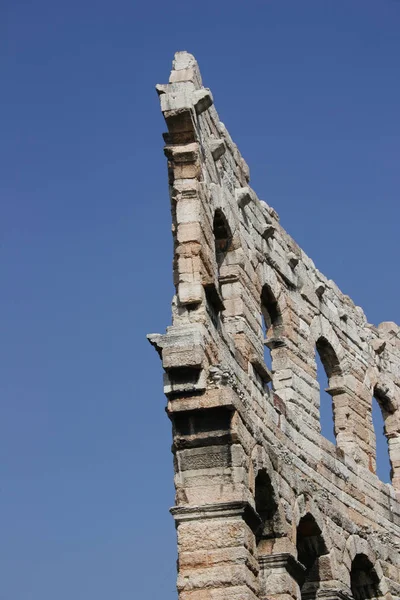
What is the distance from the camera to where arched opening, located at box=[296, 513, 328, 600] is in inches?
560

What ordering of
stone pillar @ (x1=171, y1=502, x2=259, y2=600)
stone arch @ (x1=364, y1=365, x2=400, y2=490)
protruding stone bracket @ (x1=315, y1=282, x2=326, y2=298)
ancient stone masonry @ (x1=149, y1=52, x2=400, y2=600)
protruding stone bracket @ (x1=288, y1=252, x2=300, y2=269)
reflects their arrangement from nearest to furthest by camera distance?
stone pillar @ (x1=171, y1=502, x2=259, y2=600) < ancient stone masonry @ (x1=149, y1=52, x2=400, y2=600) < protruding stone bracket @ (x1=288, y1=252, x2=300, y2=269) < protruding stone bracket @ (x1=315, y1=282, x2=326, y2=298) < stone arch @ (x1=364, y1=365, x2=400, y2=490)

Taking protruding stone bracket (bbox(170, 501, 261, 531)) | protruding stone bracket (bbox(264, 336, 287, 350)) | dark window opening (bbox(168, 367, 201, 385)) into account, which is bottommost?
protruding stone bracket (bbox(170, 501, 261, 531))

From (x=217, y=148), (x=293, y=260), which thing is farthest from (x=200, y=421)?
(x=293, y=260)

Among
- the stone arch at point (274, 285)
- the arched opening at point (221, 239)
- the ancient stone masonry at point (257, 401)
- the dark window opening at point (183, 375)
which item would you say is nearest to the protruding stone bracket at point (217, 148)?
the ancient stone masonry at point (257, 401)

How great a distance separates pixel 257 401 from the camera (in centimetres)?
1309

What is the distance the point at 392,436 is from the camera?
18.7 meters

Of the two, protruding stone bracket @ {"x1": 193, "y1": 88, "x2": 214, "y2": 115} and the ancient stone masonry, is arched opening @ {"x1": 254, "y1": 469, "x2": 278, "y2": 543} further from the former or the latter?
protruding stone bracket @ {"x1": 193, "y1": 88, "x2": 214, "y2": 115}

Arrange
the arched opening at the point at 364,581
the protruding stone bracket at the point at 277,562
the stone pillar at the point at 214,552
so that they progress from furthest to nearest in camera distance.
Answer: the arched opening at the point at 364,581 → the protruding stone bracket at the point at 277,562 → the stone pillar at the point at 214,552

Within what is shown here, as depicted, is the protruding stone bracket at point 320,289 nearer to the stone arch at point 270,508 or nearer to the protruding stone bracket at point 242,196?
the protruding stone bracket at point 242,196

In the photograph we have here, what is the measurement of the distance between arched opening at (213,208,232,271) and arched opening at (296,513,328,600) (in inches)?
133

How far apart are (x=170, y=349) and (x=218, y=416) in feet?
2.64

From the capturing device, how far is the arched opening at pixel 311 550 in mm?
14219

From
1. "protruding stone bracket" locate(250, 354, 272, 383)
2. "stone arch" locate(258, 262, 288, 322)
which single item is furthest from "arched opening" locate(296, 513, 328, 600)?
"stone arch" locate(258, 262, 288, 322)

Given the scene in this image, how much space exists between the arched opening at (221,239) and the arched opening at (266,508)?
2.73 metres
